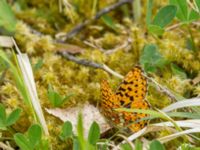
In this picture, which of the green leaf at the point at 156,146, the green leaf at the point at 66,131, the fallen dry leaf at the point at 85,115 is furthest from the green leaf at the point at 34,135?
the green leaf at the point at 156,146

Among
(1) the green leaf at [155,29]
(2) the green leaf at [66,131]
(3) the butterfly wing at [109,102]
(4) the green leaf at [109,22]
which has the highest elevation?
(4) the green leaf at [109,22]

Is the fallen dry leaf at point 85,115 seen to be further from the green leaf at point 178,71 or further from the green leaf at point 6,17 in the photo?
the green leaf at point 6,17

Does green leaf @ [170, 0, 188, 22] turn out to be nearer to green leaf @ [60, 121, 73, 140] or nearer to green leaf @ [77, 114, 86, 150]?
green leaf @ [60, 121, 73, 140]

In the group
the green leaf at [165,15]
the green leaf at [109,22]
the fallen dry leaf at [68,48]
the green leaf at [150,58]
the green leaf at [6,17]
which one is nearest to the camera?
the green leaf at [165,15]

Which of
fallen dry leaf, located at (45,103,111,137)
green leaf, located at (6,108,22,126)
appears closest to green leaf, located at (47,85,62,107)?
fallen dry leaf, located at (45,103,111,137)

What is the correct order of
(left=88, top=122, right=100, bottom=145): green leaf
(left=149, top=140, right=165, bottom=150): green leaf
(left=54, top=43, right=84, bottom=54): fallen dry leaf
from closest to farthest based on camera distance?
(left=149, top=140, right=165, bottom=150): green leaf < (left=88, top=122, right=100, bottom=145): green leaf < (left=54, top=43, right=84, bottom=54): fallen dry leaf

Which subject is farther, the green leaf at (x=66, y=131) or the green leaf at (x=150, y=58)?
the green leaf at (x=150, y=58)
